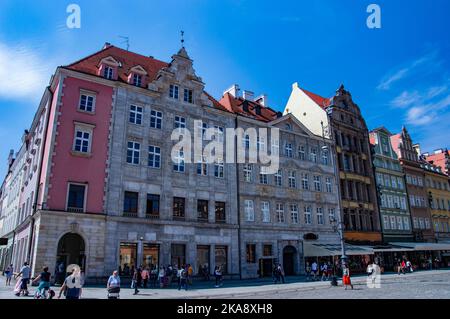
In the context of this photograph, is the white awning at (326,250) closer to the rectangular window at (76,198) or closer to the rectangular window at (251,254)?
the rectangular window at (251,254)

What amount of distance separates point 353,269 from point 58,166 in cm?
3338

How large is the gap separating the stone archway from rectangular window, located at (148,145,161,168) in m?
8.04

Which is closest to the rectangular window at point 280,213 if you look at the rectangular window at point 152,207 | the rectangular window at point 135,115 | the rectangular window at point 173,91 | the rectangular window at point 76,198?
the rectangular window at point 152,207

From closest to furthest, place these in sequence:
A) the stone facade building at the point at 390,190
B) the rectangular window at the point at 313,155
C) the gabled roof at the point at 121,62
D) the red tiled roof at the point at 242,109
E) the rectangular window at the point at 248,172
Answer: the gabled roof at the point at 121,62 → the rectangular window at the point at 248,172 → the red tiled roof at the point at 242,109 → the rectangular window at the point at 313,155 → the stone facade building at the point at 390,190

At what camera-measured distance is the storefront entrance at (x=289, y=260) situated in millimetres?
37062

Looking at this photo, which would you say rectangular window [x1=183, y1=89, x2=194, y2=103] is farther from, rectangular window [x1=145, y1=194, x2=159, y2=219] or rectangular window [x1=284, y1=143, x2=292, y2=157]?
rectangular window [x1=284, y1=143, x2=292, y2=157]

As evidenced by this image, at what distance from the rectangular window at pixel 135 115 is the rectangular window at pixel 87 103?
10.5 feet

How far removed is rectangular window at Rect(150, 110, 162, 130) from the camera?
30.7 meters

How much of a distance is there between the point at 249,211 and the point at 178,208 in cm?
797

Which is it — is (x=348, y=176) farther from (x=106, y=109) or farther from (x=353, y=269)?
(x=106, y=109)

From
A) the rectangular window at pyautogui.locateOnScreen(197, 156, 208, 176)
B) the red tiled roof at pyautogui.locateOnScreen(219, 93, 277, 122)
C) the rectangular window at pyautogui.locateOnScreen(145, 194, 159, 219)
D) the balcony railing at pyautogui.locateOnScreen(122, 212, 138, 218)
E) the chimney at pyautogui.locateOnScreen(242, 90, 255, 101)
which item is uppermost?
the chimney at pyautogui.locateOnScreen(242, 90, 255, 101)

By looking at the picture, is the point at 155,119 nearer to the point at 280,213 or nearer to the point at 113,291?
the point at 280,213

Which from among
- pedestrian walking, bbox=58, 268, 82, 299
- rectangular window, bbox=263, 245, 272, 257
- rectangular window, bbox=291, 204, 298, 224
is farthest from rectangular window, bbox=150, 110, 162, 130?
pedestrian walking, bbox=58, 268, 82, 299
